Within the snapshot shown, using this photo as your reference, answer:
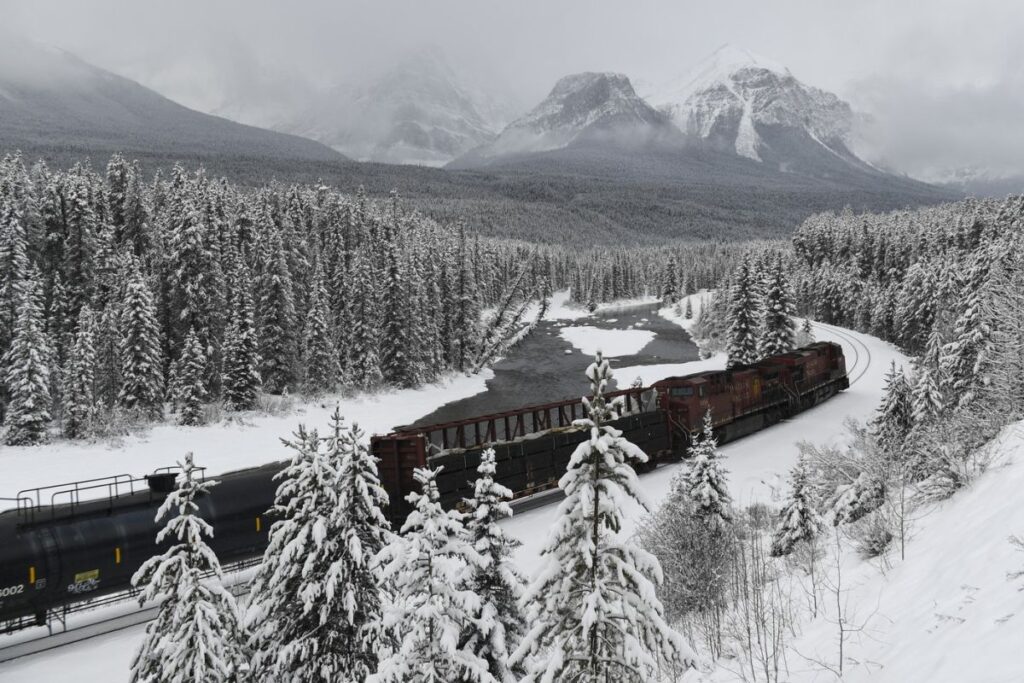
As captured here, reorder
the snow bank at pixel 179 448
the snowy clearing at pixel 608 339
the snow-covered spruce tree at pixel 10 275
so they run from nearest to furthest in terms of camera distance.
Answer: the snow bank at pixel 179 448 → the snow-covered spruce tree at pixel 10 275 → the snowy clearing at pixel 608 339

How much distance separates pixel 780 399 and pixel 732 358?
73.5 ft

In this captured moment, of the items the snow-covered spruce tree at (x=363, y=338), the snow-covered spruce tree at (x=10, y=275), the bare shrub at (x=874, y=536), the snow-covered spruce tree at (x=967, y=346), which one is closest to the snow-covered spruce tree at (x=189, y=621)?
the bare shrub at (x=874, y=536)

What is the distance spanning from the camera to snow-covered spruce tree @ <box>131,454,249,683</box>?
9836 mm

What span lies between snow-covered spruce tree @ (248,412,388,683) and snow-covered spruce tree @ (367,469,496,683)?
249 centimetres

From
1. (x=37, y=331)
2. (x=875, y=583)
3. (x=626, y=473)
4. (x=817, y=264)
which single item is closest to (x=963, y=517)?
(x=875, y=583)

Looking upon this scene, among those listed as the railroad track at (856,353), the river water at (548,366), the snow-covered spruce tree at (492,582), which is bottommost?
the river water at (548,366)

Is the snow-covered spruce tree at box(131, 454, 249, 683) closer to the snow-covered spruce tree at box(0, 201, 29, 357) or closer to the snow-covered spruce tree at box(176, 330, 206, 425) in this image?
the snow-covered spruce tree at box(176, 330, 206, 425)

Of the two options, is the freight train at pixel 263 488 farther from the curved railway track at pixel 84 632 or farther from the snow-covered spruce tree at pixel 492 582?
the snow-covered spruce tree at pixel 492 582

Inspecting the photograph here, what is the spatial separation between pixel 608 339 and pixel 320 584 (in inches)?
3945

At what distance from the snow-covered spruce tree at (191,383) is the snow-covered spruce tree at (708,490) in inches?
1527

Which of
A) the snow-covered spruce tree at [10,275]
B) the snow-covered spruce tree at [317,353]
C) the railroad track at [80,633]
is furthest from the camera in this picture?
the snow-covered spruce tree at [317,353]

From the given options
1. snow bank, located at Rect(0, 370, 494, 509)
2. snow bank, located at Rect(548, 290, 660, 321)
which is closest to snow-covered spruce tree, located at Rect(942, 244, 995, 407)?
snow bank, located at Rect(0, 370, 494, 509)

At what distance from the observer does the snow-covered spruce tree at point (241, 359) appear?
51719 millimetres

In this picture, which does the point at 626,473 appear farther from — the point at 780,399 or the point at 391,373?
the point at 391,373
